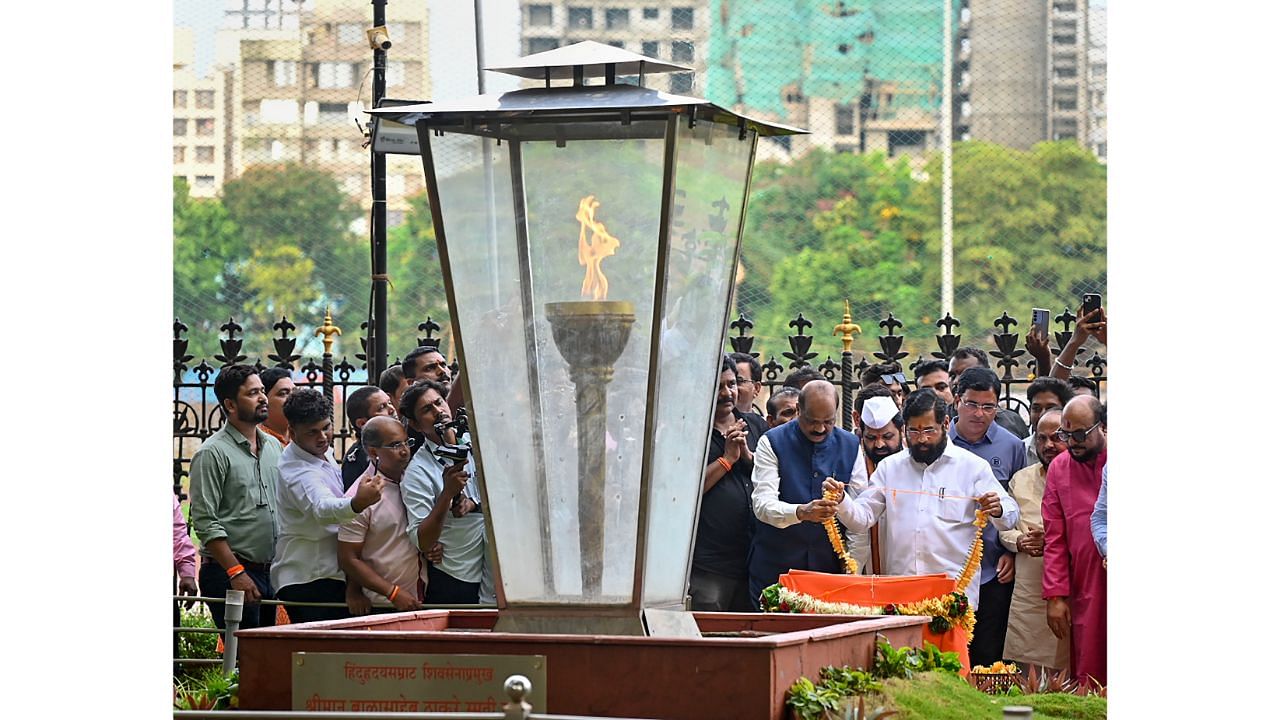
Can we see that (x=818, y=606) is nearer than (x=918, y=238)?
Yes

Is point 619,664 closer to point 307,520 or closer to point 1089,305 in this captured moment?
point 307,520

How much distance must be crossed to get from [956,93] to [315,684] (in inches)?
1727

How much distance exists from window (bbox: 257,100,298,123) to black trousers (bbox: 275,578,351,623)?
40.7 metres

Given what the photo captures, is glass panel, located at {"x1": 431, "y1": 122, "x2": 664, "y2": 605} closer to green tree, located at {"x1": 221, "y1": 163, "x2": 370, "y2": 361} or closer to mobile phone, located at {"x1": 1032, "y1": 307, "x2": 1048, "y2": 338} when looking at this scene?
mobile phone, located at {"x1": 1032, "y1": 307, "x2": 1048, "y2": 338}

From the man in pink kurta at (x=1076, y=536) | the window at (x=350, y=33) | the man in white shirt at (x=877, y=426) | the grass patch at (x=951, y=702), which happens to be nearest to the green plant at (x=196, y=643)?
the man in white shirt at (x=877, y=426)

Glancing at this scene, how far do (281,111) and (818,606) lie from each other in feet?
139

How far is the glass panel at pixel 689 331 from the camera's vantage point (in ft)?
16.8

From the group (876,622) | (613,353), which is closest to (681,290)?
(613,353)

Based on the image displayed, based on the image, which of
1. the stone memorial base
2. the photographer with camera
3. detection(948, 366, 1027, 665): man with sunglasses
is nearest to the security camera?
the photographer with camera

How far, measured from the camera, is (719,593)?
25.7 feet

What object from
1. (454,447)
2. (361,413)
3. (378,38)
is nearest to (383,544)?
(454,447)

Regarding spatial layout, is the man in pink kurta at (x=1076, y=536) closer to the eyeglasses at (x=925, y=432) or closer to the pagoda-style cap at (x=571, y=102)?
the eyeglasses at (x=925, y=432)

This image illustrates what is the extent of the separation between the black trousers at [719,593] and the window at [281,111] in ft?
133
